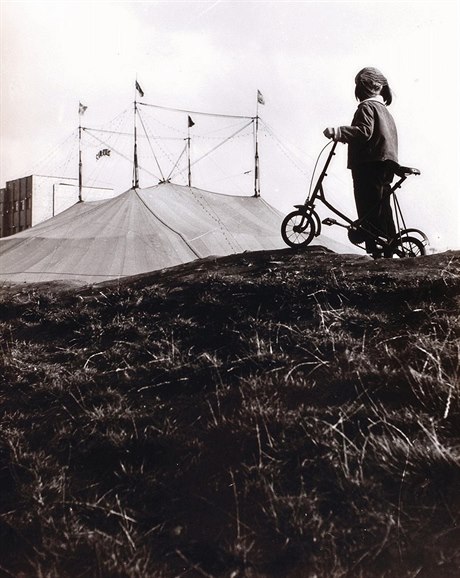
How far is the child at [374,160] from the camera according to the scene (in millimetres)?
5297

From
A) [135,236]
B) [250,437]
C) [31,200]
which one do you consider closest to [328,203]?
[250,437]

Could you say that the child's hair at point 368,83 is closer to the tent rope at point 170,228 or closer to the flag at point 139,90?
the tent rope at point 170,228

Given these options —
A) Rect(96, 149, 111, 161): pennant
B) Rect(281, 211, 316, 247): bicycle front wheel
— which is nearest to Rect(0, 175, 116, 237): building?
Rect(96, 149, 111, 161): pennant

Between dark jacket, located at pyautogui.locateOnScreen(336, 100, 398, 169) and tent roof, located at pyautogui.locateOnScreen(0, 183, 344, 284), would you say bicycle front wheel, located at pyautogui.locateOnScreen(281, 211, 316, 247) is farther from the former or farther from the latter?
tent roof, located at pyautogui.locateOnScreen(0, 183, 344, 284)

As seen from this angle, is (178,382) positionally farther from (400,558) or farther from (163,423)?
(400,558)

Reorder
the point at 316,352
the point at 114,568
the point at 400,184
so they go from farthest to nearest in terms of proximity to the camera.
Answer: the point at 400,184
the point at 316,352
the point at 114,568

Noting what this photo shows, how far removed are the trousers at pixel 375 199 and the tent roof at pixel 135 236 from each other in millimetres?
8291

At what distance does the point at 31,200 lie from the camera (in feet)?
108

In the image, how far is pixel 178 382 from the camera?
359 centimetres

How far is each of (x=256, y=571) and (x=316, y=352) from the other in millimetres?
1443

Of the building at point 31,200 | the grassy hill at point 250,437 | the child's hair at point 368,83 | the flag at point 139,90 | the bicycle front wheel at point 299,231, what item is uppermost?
the flag at point 139,90

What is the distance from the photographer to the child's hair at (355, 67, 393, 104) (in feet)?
17.7

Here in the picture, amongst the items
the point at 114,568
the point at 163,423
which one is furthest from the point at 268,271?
the point at 114,568

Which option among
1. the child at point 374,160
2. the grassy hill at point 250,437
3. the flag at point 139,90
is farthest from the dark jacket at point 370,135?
the flag at point 139,90
